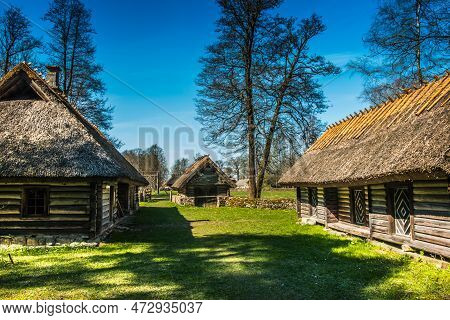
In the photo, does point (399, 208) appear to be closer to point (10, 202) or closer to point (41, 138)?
point (41, 138)

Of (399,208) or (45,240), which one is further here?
(45,240)

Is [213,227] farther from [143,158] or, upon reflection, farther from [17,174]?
[143,158]

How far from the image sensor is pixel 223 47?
89.7ft

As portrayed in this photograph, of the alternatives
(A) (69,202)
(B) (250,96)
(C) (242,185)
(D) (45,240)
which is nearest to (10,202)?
(D) (45,240)

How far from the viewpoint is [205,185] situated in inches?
1291

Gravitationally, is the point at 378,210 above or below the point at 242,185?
below

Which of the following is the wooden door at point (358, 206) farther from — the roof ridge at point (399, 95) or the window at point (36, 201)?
the window at point (36, 201)

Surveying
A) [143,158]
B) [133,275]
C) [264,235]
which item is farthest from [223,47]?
[143,158]

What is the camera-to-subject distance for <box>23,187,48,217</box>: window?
12391 mm

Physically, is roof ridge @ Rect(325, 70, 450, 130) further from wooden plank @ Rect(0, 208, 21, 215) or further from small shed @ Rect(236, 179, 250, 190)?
small shed @ Rect(236, 179, 250, 190)

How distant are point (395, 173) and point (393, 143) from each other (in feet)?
6.21

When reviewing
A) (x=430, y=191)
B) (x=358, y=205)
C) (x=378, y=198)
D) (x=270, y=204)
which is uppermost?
(x=430, y=191)

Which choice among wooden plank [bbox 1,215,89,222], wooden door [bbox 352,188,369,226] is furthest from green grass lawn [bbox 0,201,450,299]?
wooden door [bbox 352,188,369,226]

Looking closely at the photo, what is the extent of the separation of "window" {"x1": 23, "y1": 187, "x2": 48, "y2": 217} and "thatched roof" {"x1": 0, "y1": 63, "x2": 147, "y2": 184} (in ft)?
4.01
